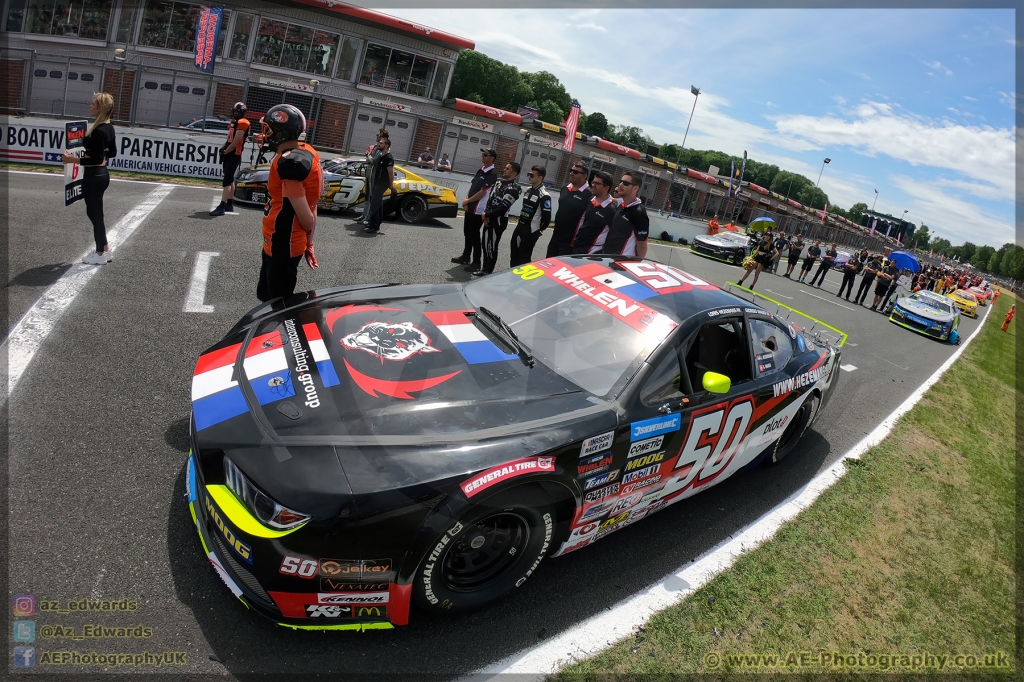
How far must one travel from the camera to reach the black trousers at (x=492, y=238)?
8133 mm

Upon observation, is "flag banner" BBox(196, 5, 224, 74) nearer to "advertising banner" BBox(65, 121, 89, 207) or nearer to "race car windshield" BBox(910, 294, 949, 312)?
"advertising banner" BBox(65, 121, 89, 207)

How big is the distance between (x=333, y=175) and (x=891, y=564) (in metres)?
10.3

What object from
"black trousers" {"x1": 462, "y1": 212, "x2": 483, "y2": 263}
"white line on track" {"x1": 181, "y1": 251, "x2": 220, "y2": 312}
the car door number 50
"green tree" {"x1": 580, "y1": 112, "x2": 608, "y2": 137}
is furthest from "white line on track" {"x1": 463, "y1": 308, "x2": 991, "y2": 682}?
"green tree" {"x1": 580, "y1": 112, "x2": 608, "y2": 137}

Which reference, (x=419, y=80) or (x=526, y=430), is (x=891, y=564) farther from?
(x=419, y=80)

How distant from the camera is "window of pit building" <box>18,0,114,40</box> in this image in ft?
99.7

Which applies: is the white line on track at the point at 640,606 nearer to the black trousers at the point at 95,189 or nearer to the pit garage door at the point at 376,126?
the black trousers at the point at 95,189

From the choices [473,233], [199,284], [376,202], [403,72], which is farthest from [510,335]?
[403,72]

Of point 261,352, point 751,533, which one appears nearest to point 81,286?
point 261,352

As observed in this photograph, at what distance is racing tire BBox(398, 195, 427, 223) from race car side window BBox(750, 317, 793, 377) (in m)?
8.65

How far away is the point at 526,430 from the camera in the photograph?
2695 millimetres

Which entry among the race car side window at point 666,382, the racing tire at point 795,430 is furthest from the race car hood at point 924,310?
the race car side window at point 666,382

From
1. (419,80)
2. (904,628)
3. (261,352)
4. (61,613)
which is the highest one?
(419,80)

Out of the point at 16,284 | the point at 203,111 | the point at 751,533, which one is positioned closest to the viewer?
the point at 751,533

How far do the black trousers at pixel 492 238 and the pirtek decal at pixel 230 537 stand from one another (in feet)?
19.9
